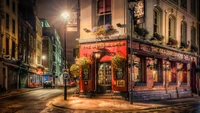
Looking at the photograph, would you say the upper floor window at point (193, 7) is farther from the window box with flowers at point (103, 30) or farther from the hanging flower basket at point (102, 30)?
the hanging flower basket at point (102, 30)

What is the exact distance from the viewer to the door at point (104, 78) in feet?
68.9

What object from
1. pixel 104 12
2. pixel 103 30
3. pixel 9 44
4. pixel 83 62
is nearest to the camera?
pixel 103 30

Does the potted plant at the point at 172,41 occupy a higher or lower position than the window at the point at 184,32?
lower

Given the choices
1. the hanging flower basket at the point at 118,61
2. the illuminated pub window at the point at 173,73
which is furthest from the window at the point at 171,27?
the hanging flower basket at the point at 118,61

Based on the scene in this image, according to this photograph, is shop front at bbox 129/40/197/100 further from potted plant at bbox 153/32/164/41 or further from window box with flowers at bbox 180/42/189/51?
potted plant at bbox 153/32/164/41

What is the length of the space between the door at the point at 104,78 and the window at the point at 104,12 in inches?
139

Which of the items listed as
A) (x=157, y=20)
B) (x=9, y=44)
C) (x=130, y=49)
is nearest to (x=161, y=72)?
(x=157, y=20)

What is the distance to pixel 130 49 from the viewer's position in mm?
19359

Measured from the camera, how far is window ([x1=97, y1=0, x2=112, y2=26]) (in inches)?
846

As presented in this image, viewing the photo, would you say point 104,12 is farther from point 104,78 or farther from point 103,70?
point 104,78

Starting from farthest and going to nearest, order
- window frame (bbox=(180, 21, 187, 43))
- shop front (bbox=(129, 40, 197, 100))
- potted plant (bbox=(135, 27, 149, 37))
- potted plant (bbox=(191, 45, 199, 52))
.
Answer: potted plant (bbox=(191, 45, 199, 52)), window frame (bbox=(180, 21, 187, 43)), shop front (bbox=(129, 40, 197, 100)), potted plant (bbox=(135, 27, 149, 37))

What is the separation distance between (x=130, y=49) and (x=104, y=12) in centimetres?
433

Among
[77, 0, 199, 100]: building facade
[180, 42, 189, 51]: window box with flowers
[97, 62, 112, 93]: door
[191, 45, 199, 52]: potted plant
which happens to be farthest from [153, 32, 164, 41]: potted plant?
[191, 45, 199, 52]: potted plant

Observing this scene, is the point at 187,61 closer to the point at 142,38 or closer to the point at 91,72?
the point at 142,38
